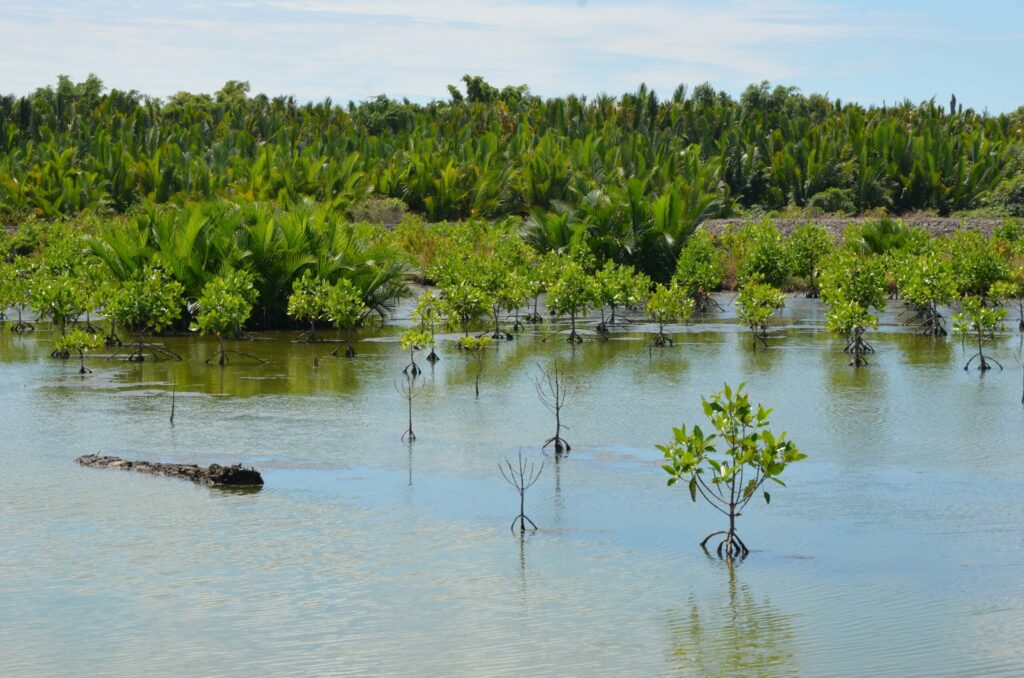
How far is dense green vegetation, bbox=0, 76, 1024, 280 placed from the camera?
123 ft

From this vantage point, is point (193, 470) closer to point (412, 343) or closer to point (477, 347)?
point (412, 343)

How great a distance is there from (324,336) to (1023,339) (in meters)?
10.6

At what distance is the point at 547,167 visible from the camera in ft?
138

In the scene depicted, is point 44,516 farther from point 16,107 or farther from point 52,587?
point 16,107

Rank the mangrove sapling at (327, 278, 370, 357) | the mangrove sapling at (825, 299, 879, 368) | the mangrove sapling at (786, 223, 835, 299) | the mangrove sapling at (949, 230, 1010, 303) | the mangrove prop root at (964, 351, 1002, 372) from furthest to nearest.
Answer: the mangrove sapling at (786, 223, 835, 299)
the mangrove sapling at (949, 230, 1010, 303)
the mangrove sapling at (327, 278, 370, 357)
the mangrove sapling at (825, 299, 879, 368)
the mangrove prop root at (964, 351, 1002, 372)

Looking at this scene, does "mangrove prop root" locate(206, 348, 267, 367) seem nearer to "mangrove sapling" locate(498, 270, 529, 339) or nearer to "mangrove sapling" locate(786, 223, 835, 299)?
"mangrove sapling" locate(498, 270, 529, 339)

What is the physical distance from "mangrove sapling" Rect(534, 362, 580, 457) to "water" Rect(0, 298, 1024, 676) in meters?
0.17

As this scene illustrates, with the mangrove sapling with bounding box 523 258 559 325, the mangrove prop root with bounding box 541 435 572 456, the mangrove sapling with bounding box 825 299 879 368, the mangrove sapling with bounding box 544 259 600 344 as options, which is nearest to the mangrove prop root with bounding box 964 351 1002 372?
the mangrove sapling with bounding box 825 299 879 368

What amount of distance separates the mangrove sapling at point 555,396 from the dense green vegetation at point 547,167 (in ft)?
39.5

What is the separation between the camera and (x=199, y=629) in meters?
7.33

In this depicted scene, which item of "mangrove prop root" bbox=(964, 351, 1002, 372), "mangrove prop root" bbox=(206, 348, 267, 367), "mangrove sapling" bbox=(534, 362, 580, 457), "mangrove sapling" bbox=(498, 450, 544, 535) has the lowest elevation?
"mangrove sapling" bbox=(498, 450, 544, 535)

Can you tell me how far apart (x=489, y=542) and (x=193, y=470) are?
9.77 ft

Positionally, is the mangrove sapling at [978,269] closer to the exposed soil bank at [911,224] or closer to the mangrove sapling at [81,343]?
the exposed soil bank at [911,224]

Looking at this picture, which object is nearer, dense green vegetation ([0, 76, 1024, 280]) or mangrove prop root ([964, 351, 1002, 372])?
mangrove prop root ([964, 351, 1002, 372])
